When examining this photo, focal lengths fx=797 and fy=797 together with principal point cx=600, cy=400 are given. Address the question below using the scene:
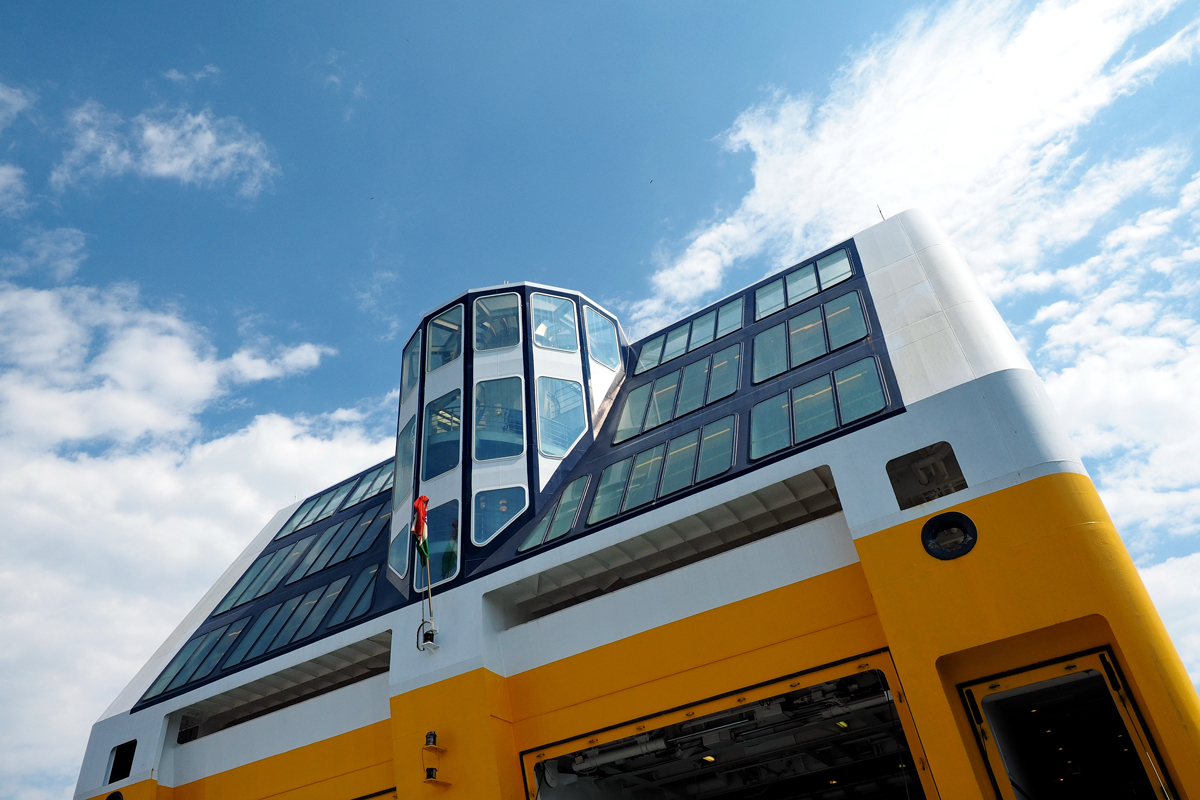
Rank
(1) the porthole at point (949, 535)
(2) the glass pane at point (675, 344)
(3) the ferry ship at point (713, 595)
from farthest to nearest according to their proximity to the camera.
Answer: (2) the glass pane at point (675, 344) < (1) the porthole at point (949, 535) < (3) the ferry ship at point (713, 595)

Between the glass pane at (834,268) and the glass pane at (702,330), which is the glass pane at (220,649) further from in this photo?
the glass pane at (834,268)

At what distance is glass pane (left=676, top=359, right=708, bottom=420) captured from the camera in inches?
881

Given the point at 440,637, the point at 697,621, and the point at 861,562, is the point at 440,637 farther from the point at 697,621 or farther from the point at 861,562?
the point at 861,562

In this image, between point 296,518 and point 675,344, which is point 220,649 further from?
point 675,344

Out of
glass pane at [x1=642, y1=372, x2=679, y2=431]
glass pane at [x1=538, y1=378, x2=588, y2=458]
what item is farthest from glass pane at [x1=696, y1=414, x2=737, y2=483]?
glass pane at [x1=538, y1=378, x2=588, y2=458]

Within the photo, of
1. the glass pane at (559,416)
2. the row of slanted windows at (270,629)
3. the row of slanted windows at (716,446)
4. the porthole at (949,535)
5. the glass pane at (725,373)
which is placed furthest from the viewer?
the glass pane at (559,416)

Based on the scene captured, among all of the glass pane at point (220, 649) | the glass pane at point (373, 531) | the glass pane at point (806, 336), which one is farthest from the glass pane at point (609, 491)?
the glass pane at point (220, 649)

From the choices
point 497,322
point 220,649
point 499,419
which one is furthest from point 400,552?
point 497,322

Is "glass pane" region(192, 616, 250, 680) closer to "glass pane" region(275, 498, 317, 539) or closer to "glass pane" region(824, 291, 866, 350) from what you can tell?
"glass pane" region(275, 498, 317, 539)

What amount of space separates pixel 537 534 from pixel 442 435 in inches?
207

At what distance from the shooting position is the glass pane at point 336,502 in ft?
101

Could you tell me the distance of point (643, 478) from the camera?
1961cm

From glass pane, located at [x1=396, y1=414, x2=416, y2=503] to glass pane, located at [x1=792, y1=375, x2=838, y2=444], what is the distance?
37.2 feet

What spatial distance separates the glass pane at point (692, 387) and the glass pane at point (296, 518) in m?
17.5
